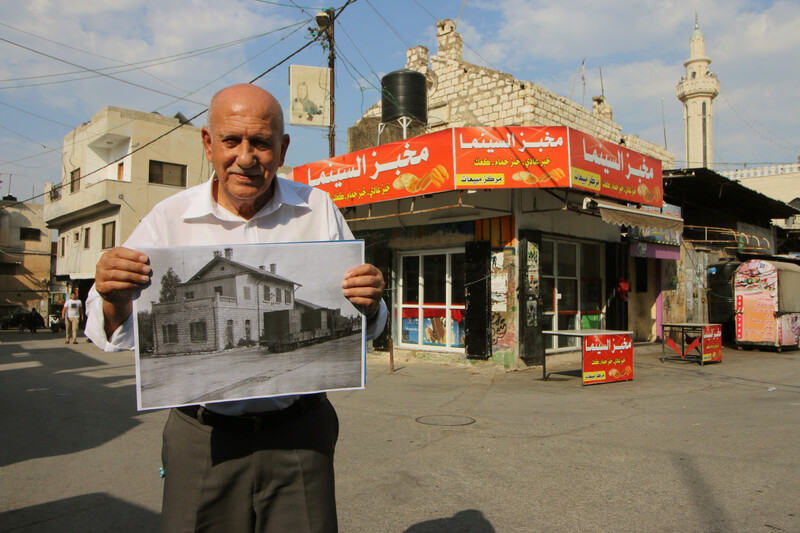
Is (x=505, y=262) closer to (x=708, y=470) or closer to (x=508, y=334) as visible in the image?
(x=508, y=334)

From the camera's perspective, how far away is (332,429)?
2.03m

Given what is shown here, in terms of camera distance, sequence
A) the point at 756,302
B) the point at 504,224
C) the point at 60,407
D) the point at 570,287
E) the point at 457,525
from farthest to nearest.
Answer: the point at 756,302 < the point at 570,287 < the point at 504,224 < the point at 60,407 < the point at 457,525

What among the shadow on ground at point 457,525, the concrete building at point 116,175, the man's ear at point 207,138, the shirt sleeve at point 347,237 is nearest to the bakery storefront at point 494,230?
the shadow on ground at point 457,525

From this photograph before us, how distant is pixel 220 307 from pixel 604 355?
8709 mm

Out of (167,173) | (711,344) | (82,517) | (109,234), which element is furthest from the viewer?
(167,173)

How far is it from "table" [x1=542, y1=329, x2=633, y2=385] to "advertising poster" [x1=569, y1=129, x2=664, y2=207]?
8.86 ft

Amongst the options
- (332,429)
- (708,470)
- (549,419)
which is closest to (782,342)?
(549,419)

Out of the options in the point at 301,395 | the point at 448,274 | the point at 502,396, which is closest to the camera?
the point at 301,395

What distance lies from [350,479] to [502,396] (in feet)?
14.6

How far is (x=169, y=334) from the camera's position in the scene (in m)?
1.77

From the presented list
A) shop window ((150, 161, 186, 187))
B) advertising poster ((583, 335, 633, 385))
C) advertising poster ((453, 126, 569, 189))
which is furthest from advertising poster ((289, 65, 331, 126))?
shop window ((150, 161, 186, 187))

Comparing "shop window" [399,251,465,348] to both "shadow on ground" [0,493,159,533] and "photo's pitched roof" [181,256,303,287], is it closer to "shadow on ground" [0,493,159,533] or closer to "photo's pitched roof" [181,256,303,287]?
"shadow on ground" [0,493,159,533]

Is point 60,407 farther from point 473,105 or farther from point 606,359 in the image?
point 473,105

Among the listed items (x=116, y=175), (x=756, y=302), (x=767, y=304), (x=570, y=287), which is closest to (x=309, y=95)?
(x=570, y=287)
